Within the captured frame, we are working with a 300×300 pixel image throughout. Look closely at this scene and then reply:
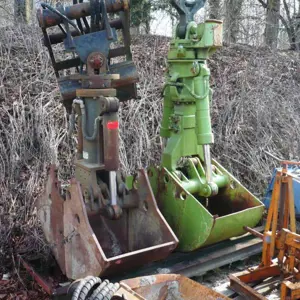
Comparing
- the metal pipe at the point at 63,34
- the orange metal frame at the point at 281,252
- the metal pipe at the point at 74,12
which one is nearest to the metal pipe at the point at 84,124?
the metal pipe at the point at 63,34

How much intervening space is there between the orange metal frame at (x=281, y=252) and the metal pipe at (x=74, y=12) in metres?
1.86

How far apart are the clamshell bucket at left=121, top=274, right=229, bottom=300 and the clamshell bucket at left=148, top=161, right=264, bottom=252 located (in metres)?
0.77

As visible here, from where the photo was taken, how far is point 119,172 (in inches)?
156

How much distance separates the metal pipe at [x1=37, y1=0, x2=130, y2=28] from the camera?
3.67 meters

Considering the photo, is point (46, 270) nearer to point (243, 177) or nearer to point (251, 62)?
point (243, 177)

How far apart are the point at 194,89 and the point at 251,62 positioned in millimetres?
4398

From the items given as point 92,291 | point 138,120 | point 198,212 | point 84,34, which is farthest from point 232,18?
point 92,291

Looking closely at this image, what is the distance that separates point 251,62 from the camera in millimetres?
8344

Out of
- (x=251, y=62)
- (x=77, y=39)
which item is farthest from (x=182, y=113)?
(x=251, y=62)

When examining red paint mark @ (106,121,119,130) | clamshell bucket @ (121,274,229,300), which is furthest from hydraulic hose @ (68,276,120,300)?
red paint mark @ (106,121,119,130)

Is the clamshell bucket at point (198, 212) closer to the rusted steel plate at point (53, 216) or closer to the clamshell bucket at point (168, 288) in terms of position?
the clamshell bucket at point (168, 288)

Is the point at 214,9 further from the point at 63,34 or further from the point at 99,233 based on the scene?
the point at 99,233

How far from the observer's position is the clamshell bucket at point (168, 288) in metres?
3.18

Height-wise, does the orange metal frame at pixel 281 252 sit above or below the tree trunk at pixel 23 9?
below
